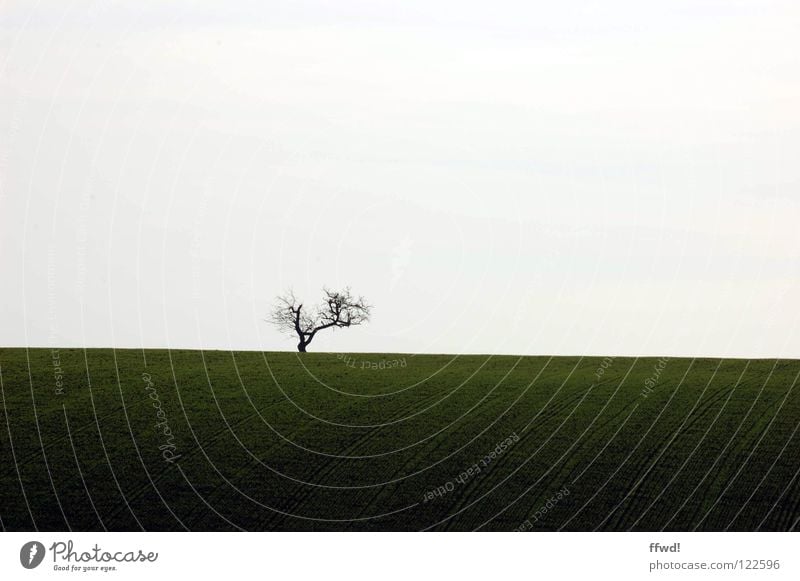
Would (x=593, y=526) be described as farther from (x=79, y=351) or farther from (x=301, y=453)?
(x=79, y=351)

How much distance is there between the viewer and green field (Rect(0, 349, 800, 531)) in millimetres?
21734

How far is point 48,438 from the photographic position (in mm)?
25109

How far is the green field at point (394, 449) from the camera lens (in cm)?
2173
